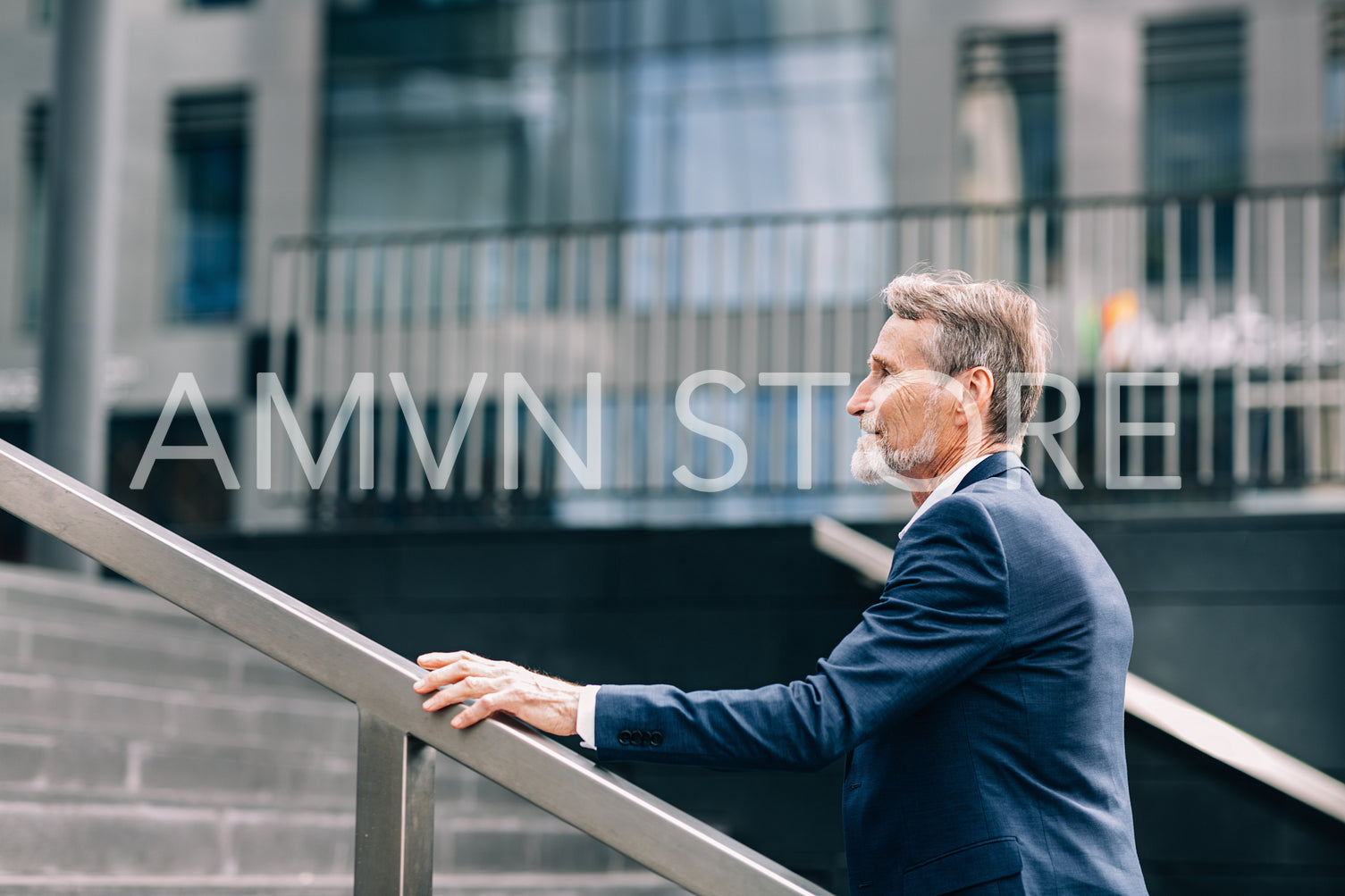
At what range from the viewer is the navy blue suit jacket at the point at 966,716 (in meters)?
1.75

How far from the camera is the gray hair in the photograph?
78.9 inches

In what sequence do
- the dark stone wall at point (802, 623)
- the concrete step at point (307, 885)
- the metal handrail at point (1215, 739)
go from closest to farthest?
the concrete step at point (307, 885), the metal handrail at point (1215, 739), the dark stone wall at point (802, 623)

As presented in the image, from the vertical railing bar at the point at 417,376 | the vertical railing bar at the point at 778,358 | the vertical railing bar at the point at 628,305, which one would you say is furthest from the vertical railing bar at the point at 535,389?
the vertical railing bar at the point at 778,358

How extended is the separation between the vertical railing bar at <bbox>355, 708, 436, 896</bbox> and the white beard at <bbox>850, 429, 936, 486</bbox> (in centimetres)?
76

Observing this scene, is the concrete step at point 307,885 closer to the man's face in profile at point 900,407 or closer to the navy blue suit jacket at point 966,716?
the navy blue suit jacket at point 966,716

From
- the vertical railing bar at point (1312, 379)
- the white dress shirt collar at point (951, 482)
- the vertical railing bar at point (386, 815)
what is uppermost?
the vertical railing bar at point (1312, 379)

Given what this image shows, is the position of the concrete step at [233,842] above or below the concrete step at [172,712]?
below

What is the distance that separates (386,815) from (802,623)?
4.28 m

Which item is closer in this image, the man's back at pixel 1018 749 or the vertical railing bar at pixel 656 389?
the man's back at pixel 1018 749

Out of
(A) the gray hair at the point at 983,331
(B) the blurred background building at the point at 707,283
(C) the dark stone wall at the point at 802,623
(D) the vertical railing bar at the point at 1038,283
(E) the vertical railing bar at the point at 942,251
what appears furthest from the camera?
(E) the vertical railing bar at the point at 942,251

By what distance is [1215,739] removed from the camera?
396cm

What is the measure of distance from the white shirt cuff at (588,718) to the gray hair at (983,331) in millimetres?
687

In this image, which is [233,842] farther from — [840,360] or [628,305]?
[628,305]

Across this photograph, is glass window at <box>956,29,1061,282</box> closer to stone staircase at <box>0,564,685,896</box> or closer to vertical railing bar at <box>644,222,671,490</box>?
vertical railing bar at <box>644,222,671,490</box>
